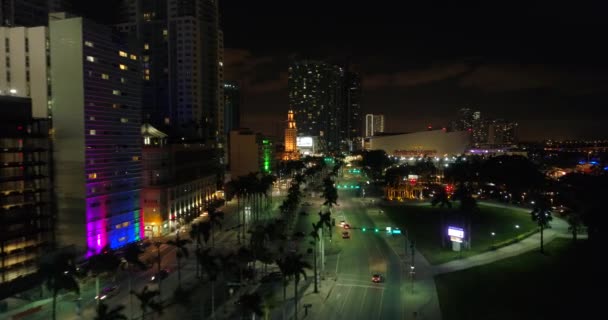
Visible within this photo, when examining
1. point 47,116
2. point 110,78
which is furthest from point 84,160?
point 110,78

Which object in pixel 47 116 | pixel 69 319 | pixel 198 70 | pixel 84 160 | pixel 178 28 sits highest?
pixel 178 28

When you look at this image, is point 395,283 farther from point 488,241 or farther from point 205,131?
point 205,131

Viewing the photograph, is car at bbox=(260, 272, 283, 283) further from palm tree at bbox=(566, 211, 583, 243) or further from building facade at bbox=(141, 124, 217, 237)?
palm tree at bbox=(566, 211, 583, 243)

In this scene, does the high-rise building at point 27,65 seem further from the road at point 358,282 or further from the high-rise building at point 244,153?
the high-rise building at point 244,153

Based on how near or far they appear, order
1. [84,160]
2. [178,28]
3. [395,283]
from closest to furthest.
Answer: [395,283], [84,160], [178,28]

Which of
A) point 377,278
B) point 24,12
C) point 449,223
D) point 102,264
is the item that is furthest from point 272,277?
point 24,12

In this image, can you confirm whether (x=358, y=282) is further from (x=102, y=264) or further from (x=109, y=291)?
(x=109, y=291)
